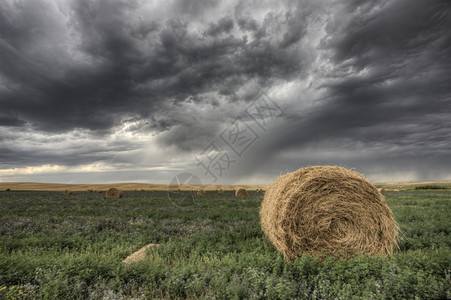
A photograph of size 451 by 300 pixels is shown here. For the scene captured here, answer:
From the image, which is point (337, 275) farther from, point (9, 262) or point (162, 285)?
point (9, 262)

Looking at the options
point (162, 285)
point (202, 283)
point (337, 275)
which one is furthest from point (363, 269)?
point (162, 285)

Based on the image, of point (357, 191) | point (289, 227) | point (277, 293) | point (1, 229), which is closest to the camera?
point (277, 293)

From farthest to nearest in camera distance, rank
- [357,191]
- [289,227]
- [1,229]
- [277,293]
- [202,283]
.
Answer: [1,229]
[357,191]
[289,227]
[202,283]
[277,293]

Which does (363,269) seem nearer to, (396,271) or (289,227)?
(396,271)

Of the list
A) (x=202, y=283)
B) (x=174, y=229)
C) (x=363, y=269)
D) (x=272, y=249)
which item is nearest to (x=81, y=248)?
(x=174, y=229)

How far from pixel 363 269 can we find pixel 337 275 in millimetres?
597

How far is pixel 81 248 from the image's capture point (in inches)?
339

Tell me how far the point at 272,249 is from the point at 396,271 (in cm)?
376

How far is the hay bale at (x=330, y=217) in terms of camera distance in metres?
7.80

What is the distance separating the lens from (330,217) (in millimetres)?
8102

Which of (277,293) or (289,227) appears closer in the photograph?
(277,293)

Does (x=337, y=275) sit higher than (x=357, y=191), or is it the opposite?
(x=357, y=191)

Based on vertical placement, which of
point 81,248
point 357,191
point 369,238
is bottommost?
point 81,248

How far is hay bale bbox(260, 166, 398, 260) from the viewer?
25.6 feet
